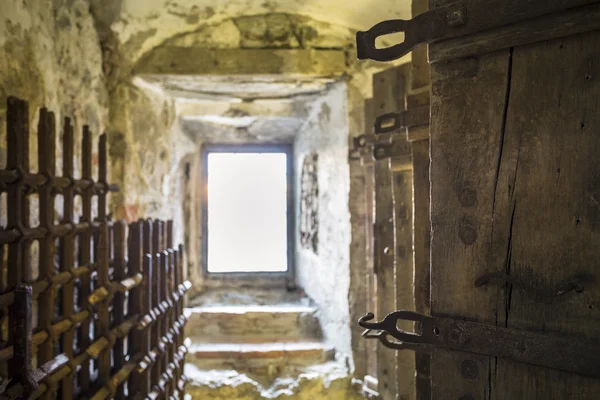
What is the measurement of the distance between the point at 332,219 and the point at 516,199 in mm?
1856

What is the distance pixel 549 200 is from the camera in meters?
0.71

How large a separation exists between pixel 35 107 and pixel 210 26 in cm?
101

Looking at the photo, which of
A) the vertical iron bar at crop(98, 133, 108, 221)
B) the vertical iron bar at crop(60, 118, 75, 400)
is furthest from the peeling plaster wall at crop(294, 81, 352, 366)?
the vertical iron bar at crop(60, 118, 75, 400)

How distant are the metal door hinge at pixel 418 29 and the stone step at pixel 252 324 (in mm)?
2109

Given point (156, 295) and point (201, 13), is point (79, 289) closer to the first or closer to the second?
point (156, 295)

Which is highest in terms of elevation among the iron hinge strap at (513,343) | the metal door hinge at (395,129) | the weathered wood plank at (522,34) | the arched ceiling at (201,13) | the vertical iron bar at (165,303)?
the arched ceiling at (201,13)

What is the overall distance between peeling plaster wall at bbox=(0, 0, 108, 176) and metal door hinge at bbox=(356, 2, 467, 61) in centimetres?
106

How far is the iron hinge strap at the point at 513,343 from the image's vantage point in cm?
67

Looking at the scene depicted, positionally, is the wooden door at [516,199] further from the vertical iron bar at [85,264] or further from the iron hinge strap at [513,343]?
the vertical iron bar at [85,264]

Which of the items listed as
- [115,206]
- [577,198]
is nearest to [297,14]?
[115,206]

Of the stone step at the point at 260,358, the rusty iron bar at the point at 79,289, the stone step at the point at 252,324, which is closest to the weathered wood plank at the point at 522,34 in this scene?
the rusty iron bar at the point at 79,289

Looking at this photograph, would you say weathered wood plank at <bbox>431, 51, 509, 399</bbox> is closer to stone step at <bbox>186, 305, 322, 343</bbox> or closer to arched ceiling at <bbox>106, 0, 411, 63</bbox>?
arched ceiling at <bbox>106, 0, 411, 63</bbox>

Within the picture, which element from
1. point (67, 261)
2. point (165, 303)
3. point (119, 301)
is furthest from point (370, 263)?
point (67, 261)

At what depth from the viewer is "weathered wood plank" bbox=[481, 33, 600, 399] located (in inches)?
26.8
